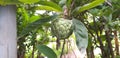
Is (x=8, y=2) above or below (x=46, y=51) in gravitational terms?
above

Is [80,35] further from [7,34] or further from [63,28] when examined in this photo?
[7,34]

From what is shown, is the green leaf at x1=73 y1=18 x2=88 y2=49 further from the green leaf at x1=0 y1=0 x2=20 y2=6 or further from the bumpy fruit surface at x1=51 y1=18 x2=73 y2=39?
the green leaf at x1=0 y1=0 x2=20 y2=6

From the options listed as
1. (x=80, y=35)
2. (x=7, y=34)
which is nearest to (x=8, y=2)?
(x=7, y=34)

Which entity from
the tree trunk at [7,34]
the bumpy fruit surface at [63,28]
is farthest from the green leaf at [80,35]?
the tree trunk at [7,34]

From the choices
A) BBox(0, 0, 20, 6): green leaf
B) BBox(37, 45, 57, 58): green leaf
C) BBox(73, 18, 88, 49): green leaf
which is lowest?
BBox(37, 45, 57, 58): green leaf

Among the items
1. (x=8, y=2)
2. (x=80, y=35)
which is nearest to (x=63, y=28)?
(x=80, y=35)

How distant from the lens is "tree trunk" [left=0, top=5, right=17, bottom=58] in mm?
682

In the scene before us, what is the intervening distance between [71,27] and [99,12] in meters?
0.24

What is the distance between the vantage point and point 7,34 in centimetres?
68

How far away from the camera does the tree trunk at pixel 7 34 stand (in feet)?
2.24

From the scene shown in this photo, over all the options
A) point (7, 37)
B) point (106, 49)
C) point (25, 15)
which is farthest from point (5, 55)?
point (106, 49)

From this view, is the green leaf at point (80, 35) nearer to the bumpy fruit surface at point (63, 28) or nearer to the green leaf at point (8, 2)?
the bumpy fruit surface at point (63, 28)

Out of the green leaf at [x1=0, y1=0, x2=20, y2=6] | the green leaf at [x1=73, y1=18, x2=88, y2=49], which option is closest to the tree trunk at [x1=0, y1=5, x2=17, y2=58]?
the green leaf at [x1=0, y1=0, x2=20, y2=6]

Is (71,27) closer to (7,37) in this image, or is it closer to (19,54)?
(7,37)
